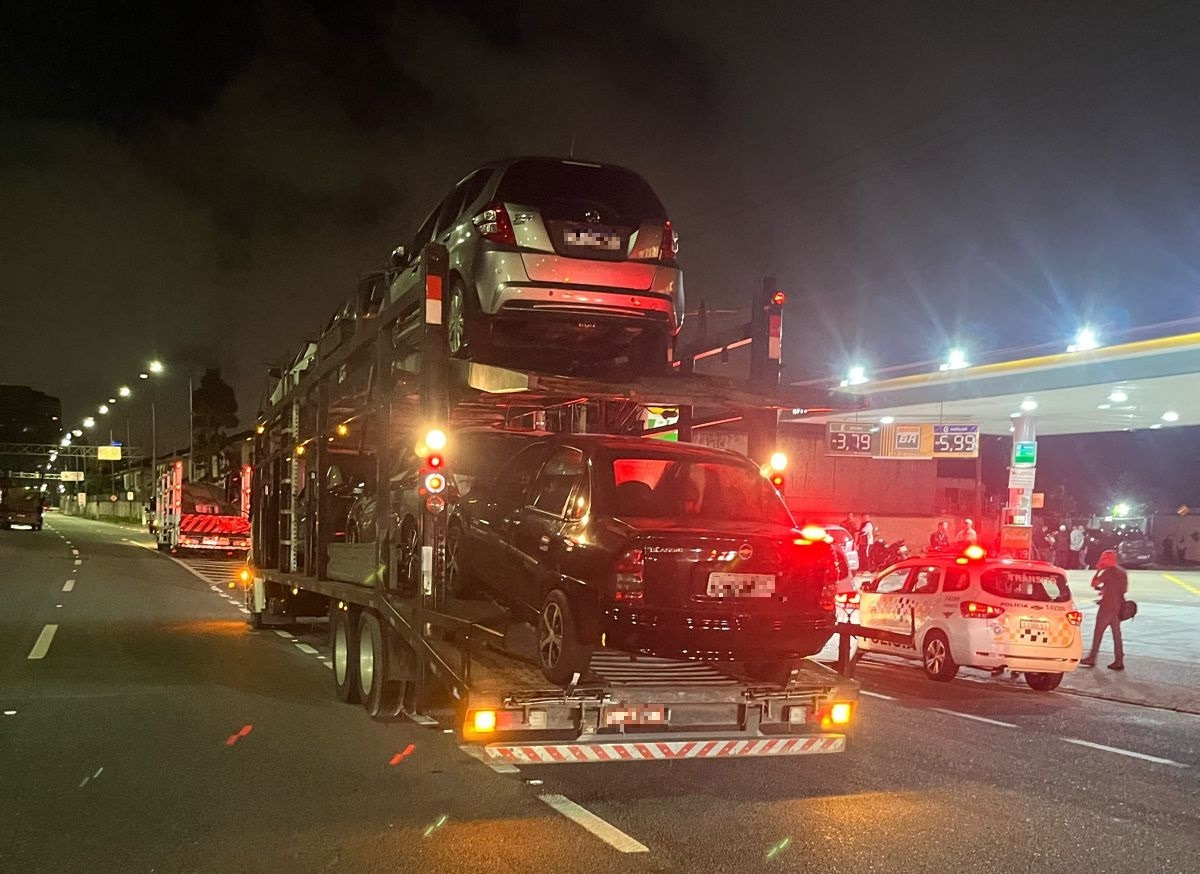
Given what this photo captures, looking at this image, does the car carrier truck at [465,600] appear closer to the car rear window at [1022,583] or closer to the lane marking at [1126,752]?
the lane marking at [1126,752]

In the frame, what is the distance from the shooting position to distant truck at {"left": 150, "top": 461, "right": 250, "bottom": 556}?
1249 inches

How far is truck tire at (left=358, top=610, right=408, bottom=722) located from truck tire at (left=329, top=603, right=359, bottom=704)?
0.32m

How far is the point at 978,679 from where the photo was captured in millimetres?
12523

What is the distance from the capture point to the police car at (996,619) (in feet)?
37.3

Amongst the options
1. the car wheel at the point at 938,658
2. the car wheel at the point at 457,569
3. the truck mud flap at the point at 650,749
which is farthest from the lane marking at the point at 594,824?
the car wheel at the point at 938,658

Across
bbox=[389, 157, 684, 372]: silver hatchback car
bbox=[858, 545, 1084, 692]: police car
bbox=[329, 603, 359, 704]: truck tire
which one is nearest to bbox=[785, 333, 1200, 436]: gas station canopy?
bbox=[858, 545, 1084, 692]: police car

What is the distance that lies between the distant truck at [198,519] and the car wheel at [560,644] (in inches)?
1042

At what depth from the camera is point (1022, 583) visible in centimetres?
1162

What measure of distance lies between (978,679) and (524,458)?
7681 millimetres

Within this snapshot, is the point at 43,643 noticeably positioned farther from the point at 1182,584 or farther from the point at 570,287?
the point at 1182,584

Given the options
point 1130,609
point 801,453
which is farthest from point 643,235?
point 801,453

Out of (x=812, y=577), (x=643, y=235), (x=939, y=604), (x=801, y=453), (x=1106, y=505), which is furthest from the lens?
(x=1106, y=505)

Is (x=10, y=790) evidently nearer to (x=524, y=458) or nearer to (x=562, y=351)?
(x=524, y=458)

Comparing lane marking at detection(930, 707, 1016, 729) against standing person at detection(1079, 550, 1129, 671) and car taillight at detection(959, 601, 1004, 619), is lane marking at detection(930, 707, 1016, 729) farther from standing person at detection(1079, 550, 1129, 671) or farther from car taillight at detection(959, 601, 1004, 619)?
standing person at detection(1079, 550, 1129, 671)
